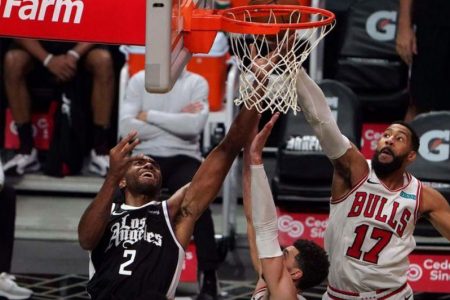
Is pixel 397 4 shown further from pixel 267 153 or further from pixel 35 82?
pixel 35 82

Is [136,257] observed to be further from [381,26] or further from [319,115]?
[381,26]

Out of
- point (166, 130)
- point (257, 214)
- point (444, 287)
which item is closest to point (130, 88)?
point (166, 130)

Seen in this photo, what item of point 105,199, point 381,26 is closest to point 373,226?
point 105,199

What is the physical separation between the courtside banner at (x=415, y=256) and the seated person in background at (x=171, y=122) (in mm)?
762

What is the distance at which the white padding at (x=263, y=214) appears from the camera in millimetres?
5500

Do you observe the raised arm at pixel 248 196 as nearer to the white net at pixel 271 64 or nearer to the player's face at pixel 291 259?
the player's face at pixel 291 259

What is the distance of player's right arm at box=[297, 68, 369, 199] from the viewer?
5.75 meters

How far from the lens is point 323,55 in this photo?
9.84m

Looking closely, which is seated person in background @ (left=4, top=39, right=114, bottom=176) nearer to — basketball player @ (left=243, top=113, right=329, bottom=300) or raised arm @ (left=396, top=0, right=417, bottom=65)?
raised arm @ (left=396, top=0, right=417, bottom=65)

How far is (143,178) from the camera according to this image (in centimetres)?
603

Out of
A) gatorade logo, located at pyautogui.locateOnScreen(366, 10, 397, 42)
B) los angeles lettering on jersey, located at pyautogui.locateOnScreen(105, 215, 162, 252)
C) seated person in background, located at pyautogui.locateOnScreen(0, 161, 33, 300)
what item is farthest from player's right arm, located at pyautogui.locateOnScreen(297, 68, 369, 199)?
gatorade logo, located at pyautogui.locateOnScreen(366, 10, 397, 42)

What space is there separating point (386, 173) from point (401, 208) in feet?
0.68

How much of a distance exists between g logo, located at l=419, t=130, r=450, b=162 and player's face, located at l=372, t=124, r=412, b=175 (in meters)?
1.68

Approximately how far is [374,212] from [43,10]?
245 cm
